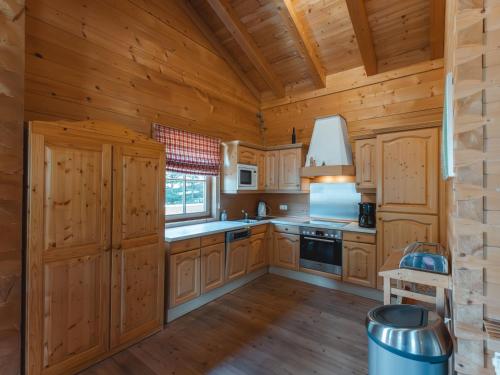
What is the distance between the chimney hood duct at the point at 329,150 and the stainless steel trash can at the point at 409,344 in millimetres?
2254

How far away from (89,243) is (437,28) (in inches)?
165

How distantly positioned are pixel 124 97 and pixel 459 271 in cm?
319

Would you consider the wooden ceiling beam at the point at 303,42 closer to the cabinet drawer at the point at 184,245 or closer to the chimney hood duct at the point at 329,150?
the chimney hood duct at the point at 329,150

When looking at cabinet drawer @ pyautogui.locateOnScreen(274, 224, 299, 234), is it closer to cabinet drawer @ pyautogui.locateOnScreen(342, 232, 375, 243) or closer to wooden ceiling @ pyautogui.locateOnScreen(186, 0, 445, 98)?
cabinet drawer @ pyautogui.locateOnScreen(342, 232, 375, 243)

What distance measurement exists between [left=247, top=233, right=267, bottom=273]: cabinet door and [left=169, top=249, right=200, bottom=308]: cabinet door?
0.97 meters

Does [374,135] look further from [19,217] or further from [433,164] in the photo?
[19,217]

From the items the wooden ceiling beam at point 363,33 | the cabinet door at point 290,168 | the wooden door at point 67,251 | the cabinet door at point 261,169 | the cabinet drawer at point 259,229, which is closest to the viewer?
the wooden door at point 67,251

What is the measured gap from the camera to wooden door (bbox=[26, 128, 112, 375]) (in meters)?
1.72

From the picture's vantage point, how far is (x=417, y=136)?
2924 mm

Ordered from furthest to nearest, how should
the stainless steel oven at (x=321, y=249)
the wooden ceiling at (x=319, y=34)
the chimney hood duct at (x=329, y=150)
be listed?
the chimney hood duct at (x=329, y=150), the stainless steel oven at (x=321, y=249), the wooden ceiling at (x=319, y=34)

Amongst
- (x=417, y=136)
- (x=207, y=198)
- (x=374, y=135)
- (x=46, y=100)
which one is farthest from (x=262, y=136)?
(x=46, y=100)

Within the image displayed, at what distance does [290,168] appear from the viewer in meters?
4.15

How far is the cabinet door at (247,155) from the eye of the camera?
388 centimetres

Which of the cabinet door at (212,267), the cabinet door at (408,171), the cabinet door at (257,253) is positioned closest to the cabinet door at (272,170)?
the cabinet door at (257,253)
